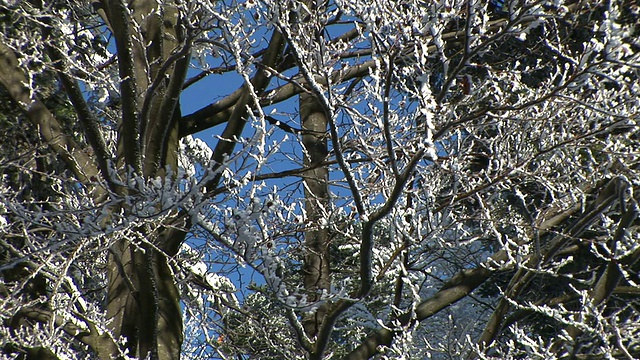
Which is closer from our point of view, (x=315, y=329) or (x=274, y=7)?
(x=274, y=7)

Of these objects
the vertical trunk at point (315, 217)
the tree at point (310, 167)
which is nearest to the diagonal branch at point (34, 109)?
the tree at point (310, 167)

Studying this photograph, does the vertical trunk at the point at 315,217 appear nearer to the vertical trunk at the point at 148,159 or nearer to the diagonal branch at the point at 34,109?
the vertical trunk at the point at 148,159

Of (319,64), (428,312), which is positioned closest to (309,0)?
(319,64)

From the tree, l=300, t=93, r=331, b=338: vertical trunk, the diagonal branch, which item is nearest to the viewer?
the tree

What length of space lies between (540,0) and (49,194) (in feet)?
19.7

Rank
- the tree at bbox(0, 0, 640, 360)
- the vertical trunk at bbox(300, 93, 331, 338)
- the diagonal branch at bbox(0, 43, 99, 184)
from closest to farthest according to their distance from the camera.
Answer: the tree at bbox(0, 0, 640, 360)
the diagonal branch at bbox(0, 43, 99, 184)
the vertical trunk at bbox(300, 93, 331, 338)

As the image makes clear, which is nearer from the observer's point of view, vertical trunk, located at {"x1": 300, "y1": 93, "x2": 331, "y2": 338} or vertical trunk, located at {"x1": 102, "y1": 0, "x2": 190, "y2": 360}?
vertical trunk, located at {"x1": 102, "y1": 0, "x2": 190, "y2": 360}

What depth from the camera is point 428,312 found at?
5531 millimetres

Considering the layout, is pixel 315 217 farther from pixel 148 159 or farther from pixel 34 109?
pixel 34 109

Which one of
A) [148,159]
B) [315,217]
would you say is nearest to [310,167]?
[315,217]

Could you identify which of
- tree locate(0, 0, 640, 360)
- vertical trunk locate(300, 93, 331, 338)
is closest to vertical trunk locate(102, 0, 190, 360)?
tree locate(0, 0, 640, 360)

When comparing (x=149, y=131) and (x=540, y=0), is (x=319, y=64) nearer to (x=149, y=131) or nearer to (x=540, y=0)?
(x=540, y=0)

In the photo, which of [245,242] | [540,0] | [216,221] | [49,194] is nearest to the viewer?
[540,0]

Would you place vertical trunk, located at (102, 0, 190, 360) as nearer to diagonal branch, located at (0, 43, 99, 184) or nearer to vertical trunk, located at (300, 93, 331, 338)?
diagonal branch, located at (0, 43, 99, 184)
